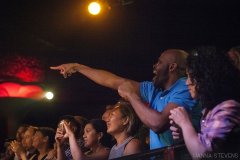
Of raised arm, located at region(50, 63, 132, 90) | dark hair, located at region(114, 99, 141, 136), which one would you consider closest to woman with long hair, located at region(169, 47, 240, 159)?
raised arm, located at region(50, 63, 132, 90)

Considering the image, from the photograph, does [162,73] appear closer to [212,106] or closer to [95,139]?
[212,106]

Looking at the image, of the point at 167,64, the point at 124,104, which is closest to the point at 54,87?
the point at 124,104

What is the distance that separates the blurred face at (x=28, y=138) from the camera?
18.5 feet

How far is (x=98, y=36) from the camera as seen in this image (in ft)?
30.1

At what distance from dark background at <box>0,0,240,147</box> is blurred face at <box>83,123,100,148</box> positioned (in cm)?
336

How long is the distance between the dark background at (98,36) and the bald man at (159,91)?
3.59m

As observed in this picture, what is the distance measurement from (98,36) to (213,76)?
276 inches

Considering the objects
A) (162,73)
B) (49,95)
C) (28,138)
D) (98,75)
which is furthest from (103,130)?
(49,95)

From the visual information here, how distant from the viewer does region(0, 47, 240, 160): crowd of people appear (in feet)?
7.06

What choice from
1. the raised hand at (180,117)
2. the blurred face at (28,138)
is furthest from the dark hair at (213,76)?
the blurred face at (28,138)

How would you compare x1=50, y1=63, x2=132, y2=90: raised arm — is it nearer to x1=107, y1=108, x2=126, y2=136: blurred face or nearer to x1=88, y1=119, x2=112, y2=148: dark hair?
x1=107, y1=108, x2=126, y2=136: blurred face

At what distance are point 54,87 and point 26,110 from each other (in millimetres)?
1323

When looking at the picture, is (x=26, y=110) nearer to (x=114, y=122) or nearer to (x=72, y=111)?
(x=72, y=111)

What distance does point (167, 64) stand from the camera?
10.5 ft
